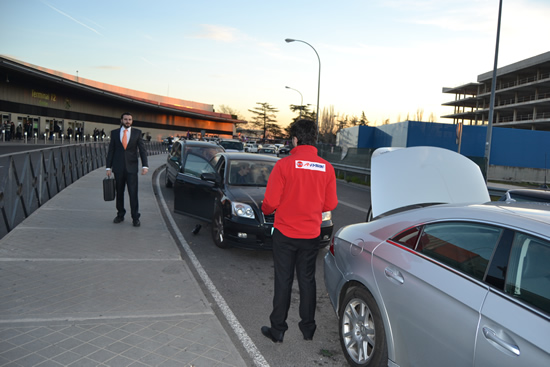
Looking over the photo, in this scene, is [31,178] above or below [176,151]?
below

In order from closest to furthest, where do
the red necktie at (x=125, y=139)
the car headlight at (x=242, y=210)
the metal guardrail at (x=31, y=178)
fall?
the car headlight at (x=242, y=210)
the metal guardrail at (x=31, y=178)
the red necktie at (x=125, y=139)

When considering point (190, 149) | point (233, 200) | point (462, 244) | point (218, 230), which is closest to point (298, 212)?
point (462, 244)

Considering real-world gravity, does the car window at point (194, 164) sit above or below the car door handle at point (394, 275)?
above

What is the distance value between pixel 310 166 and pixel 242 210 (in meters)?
2.90

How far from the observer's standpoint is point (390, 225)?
131 inches

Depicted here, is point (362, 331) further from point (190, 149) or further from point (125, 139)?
point (190, 149)

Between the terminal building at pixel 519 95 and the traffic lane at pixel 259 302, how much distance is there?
228 ft

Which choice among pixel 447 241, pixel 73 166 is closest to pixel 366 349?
pixel 447 241

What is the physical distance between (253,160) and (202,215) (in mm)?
1357

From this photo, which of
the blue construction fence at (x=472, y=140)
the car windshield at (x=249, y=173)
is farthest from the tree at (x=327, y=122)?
the car windshield at (x=249, y=173)

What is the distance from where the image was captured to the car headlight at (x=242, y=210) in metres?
6.29

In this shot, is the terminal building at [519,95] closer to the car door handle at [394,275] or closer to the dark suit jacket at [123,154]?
the dark suit jacket at [123,154]

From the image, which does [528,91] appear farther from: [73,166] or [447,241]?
[447,241]

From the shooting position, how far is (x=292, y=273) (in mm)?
3732
